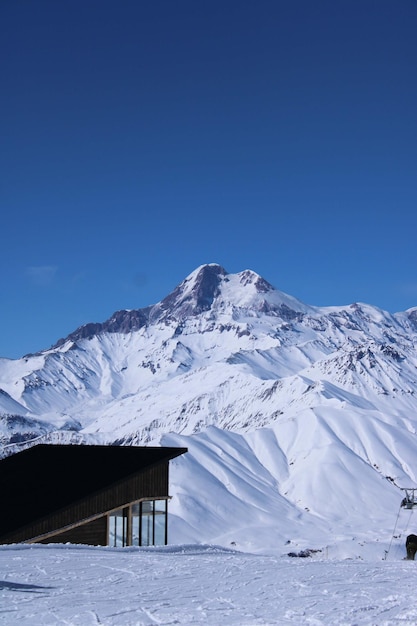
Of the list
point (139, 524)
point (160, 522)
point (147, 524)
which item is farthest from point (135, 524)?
point (160, 522)

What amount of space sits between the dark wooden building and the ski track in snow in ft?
14.4

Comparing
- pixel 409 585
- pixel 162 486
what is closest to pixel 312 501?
pixel 162 486

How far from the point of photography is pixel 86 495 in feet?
93.9

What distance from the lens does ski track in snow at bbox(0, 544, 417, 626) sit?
47.0ft

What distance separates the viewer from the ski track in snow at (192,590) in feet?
47.0

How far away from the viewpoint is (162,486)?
31812 millimetres

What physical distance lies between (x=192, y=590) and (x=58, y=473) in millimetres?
14465

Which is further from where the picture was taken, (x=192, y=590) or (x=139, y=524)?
(x=139, y=524)

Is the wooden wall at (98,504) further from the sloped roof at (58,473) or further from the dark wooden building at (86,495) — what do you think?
the sloped roof at (58,473)

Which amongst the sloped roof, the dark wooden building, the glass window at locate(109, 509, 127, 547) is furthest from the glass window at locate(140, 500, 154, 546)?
the sloped roof

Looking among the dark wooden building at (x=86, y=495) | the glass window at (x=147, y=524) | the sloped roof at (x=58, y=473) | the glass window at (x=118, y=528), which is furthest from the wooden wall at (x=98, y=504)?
the glass window at (x=118, y=528)

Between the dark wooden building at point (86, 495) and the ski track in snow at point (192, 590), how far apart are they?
4.39 metres

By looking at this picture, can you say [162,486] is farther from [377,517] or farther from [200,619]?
[377,517]

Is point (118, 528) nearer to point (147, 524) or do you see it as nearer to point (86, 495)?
point (147, 524)
